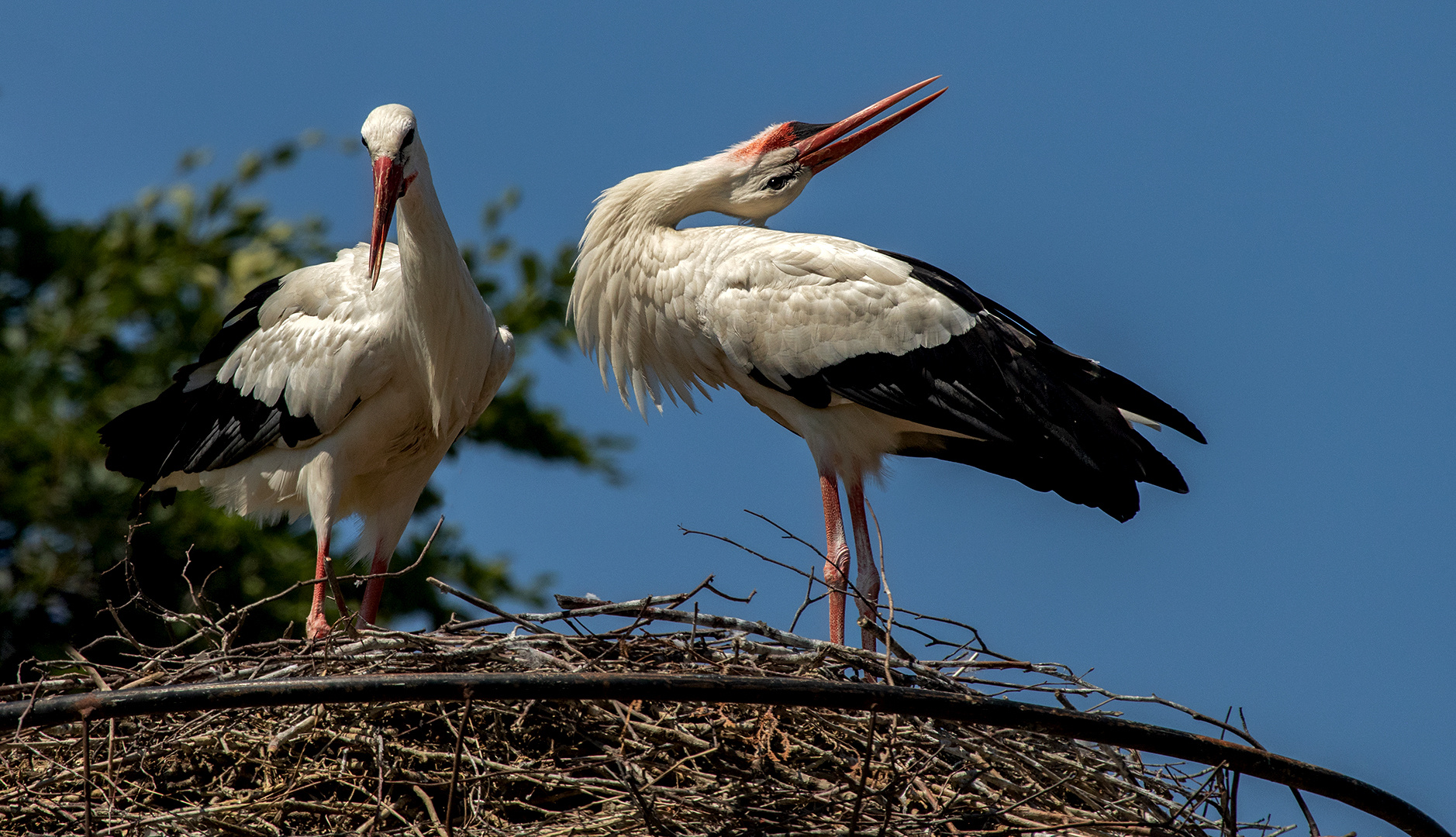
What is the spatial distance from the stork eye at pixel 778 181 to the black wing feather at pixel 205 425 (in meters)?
1.88

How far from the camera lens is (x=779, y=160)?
577cm

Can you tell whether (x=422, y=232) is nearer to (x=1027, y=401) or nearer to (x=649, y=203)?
(x=649, y=203)

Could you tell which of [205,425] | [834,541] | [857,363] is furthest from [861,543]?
[205,425]

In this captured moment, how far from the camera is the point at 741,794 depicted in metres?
3.40

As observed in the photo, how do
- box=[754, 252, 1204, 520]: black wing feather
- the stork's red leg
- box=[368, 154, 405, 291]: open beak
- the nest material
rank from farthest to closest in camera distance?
the stork's red leg < box=[754, 252, 1204, 520]: black wing feather < box=[368, 154, 405, 291]: open beak < the nest material

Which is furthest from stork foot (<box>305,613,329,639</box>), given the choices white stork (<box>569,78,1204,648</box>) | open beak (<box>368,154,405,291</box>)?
white stork (<box>569,78,1204,648</box>)

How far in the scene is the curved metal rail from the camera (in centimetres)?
281

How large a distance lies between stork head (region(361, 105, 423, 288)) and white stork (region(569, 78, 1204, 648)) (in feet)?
2.80

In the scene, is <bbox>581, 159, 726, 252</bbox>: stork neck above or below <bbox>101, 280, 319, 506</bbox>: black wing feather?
above

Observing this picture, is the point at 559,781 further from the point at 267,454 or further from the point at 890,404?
the point at 267,454

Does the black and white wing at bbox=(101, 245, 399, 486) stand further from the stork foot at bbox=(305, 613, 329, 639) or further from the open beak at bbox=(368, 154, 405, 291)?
the stork foot at bbox=(305, 613, 329, 639)

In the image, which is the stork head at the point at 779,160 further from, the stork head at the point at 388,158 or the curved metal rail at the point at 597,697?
the curved metal rail at the point at 597,697

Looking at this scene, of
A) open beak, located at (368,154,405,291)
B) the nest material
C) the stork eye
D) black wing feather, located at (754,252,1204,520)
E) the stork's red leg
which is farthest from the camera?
the stork eye

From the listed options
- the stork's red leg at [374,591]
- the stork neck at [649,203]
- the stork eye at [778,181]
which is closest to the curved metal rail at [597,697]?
the stork's red leg at [374,591]
